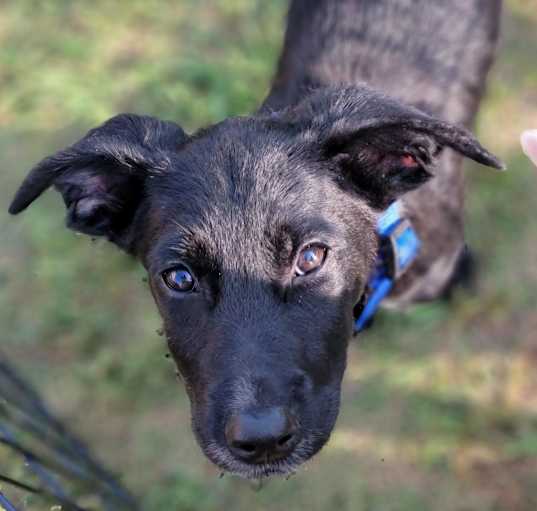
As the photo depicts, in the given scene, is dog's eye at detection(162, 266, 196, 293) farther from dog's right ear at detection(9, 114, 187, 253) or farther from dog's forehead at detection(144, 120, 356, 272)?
dog's right ear at detection(9, 114, 187, 253)

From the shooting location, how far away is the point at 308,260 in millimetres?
2689

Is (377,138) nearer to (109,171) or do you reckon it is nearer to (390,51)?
(109,171)

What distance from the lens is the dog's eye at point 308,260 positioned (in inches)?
105

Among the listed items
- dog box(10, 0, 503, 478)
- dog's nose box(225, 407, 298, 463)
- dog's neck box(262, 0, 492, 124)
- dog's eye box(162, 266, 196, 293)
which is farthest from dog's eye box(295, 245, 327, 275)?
dog's neck box(262, 0, 492, 124)

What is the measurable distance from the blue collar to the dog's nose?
957 mm

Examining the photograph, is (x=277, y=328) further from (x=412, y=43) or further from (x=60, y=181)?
(x=412, y=43)

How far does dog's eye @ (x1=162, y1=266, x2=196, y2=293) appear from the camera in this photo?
2.73 meters

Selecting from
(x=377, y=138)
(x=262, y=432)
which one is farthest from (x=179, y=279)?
(x=377, y=138)

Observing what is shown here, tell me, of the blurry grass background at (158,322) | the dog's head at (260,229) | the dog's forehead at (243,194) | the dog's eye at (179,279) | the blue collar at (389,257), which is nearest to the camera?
the dog's head at (260,229)

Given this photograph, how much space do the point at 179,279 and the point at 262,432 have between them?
0.71 meters

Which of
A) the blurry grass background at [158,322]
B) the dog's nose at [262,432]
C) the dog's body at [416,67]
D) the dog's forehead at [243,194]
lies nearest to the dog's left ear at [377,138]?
the dog's forehead at [243,194]

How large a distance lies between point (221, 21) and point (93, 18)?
3.90ft

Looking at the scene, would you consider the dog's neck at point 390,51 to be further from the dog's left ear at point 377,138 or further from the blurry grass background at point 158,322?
the blurry grass background at point 158,322

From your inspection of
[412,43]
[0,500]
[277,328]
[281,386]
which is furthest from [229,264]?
[412,43]
